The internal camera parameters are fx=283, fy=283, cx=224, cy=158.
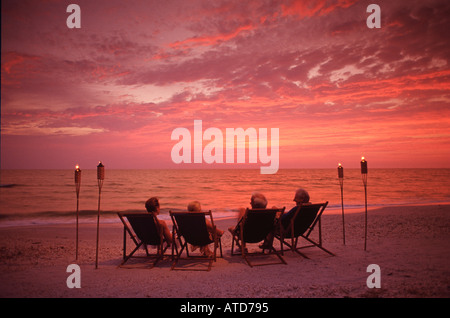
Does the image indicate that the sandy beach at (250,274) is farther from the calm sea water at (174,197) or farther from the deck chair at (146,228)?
the calm sea water at (174,197)

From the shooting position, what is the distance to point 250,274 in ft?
13.7

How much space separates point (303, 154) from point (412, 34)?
17.9m

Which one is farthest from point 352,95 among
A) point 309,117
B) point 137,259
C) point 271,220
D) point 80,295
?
point 80,295

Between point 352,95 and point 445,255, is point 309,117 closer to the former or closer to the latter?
point 352,95

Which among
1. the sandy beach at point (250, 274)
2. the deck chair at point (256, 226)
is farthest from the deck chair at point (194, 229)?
the deck chair at point (256, 226)

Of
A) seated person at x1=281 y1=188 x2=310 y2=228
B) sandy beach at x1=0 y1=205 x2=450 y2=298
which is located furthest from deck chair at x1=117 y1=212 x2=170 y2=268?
seated person at x1=281 y1=188 x2=310 y2=228

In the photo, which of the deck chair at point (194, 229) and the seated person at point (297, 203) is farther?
the seated person at point (297, 203)

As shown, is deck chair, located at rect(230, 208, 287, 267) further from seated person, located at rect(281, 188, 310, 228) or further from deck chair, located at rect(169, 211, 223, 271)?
deck chair, located at rect(169, 211, 223, 271)

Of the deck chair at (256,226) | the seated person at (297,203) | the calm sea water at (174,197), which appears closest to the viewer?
the deck chair at (256,226)

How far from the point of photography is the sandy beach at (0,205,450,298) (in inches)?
134

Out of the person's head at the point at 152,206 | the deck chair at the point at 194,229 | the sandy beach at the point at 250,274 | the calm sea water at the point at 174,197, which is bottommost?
the calm sea water at the point at 174,197

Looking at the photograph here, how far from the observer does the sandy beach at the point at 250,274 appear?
3.40 m

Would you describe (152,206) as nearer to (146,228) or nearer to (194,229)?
(146,228)

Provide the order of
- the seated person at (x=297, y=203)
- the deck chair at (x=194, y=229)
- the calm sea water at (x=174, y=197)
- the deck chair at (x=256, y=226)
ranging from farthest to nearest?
the calm sea water at (x=174, y=197)
the seated person at (x=297, y=203)
the deck chair at (x=256, y=226)
the deck chair at (x=194, y=229)
